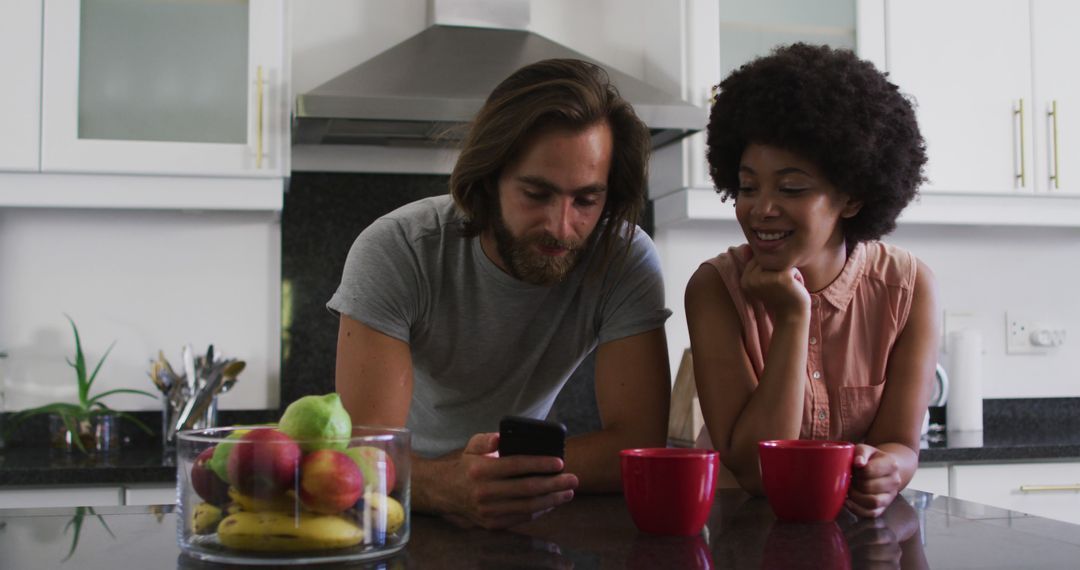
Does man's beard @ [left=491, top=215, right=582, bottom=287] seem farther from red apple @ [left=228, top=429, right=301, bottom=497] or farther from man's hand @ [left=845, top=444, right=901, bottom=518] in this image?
red apple @ [left=228, top=429, right=301, bottom=497]

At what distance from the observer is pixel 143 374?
2617mm

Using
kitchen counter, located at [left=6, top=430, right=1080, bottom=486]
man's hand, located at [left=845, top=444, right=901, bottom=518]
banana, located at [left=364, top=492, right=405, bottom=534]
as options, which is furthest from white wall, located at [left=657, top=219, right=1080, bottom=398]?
banana, located at [left=364, top=492, right=405, bottom=534]

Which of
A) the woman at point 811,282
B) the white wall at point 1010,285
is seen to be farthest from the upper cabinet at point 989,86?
the woman at point 811,282

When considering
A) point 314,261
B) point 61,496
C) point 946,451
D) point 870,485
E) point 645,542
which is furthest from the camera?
point 314,261

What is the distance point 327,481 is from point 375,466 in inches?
2.1

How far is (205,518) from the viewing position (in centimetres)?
84

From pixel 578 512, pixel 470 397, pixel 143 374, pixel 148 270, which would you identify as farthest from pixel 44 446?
pixel 578 512

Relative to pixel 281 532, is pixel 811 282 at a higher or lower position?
higher

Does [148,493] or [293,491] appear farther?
[148,493]

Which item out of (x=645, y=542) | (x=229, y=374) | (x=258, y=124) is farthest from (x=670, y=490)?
(x=229, y=374)

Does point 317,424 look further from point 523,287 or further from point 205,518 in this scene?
point 523,287

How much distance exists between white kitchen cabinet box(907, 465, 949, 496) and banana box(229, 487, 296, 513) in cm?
196

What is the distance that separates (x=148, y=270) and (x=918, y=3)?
2070 millimetres

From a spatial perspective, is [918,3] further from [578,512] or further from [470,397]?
[578,512]
